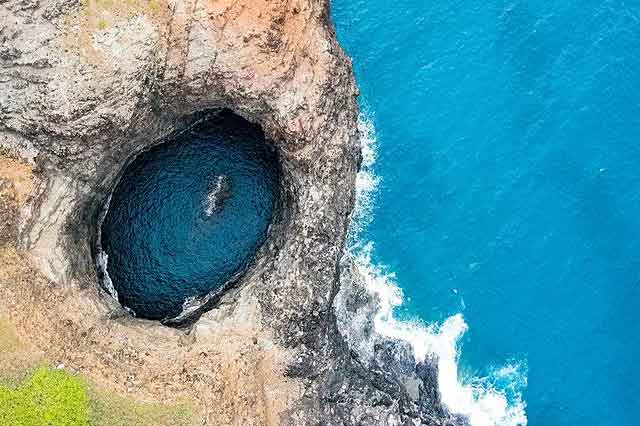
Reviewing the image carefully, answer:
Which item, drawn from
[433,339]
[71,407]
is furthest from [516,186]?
[71,407]

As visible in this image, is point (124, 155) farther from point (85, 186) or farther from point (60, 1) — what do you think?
point (60, 1)

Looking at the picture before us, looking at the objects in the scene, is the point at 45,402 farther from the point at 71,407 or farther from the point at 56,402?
the point at 71,407

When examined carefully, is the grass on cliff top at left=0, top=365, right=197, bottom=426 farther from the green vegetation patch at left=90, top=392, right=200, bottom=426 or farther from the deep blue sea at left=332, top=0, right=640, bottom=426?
the deep blue sea at left=332, top=0, right=640, bottom=426

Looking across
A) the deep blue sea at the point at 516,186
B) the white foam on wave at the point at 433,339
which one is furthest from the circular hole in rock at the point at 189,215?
the deep blue sea at the point at 516,186

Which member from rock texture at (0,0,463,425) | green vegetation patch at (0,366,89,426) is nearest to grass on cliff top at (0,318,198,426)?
green vegetation patch at (0,366,89,426)

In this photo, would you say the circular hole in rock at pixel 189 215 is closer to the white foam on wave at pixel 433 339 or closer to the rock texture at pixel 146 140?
the rock texture at pixel 146 140

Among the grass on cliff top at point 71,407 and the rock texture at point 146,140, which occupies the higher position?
the rock texture at point 146,140

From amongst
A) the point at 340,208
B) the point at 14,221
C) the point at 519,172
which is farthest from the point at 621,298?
the point at 14,221
